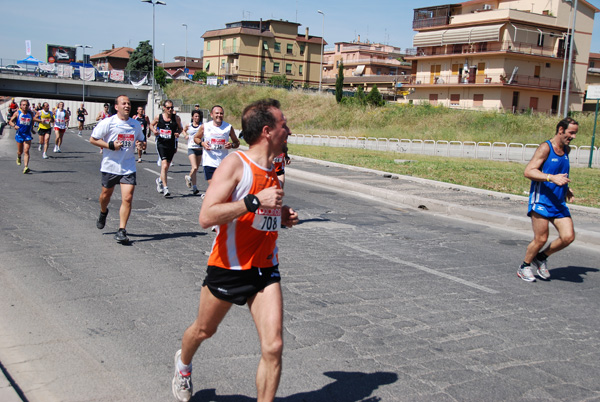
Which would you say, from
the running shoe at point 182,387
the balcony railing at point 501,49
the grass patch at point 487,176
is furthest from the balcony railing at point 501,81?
the running shoe at point 182,387

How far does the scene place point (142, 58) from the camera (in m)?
98.2

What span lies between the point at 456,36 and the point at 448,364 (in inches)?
2277

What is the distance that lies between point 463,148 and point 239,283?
26.9 metres

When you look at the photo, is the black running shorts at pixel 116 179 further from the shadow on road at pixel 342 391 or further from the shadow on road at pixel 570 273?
the shadow on road at pixel 570 273

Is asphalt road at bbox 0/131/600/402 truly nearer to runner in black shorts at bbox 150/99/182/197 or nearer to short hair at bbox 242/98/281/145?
short hair at bbox 242/98/281/145

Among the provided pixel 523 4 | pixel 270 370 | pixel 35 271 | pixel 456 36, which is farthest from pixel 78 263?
pixel 523 4

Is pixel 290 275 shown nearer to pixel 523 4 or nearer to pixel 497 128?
pixel 497 128

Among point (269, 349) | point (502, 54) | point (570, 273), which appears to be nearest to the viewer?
point (269, 349)

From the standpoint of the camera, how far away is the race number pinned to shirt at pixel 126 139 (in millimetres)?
8102

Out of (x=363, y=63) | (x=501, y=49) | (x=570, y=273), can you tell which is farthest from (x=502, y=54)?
(x=570, y=273)

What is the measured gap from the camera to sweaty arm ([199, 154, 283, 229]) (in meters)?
3.14

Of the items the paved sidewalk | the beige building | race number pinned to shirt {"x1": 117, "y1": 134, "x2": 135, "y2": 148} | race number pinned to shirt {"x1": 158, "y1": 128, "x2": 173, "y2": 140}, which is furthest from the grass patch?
the beige building

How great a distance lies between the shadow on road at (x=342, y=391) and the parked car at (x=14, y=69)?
58.6m

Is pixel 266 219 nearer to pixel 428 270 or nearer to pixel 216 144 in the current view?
pixel 428 270
